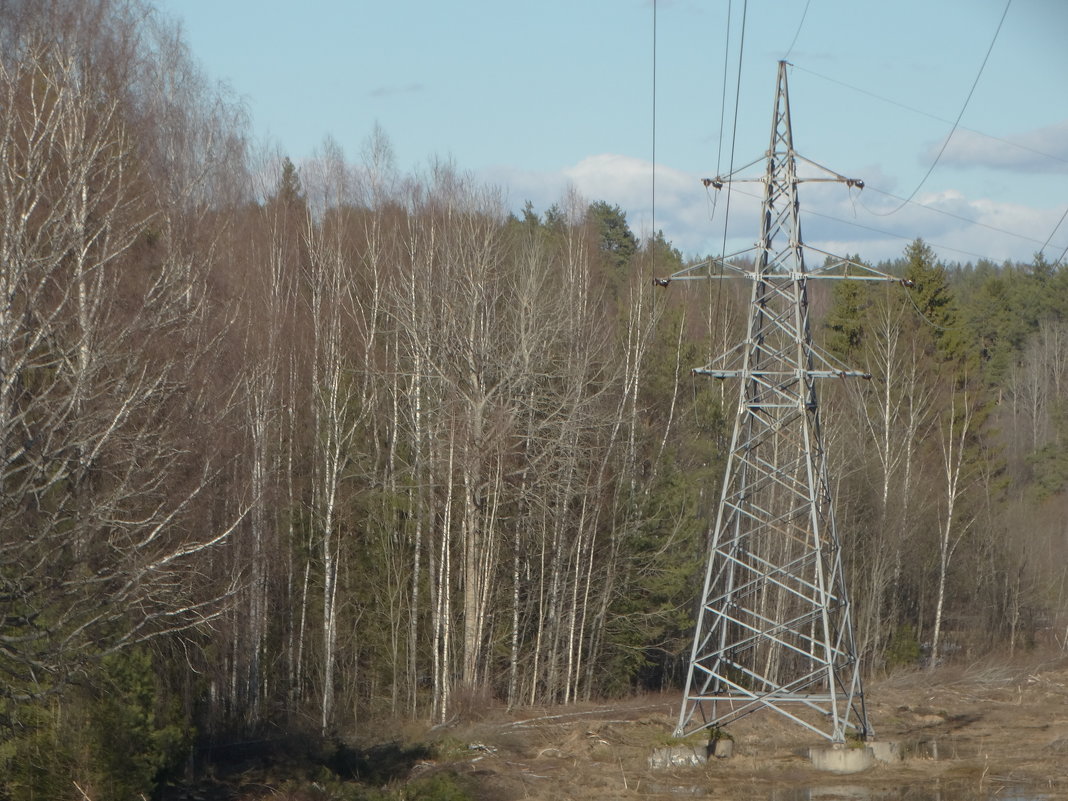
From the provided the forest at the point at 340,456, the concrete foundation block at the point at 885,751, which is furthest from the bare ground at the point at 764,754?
the forest at the point at 340,456

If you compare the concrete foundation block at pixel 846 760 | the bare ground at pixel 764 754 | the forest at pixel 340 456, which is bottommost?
the bare ground at pixel 764 754

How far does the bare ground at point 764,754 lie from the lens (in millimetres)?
14742

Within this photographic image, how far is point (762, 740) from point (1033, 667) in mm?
16198

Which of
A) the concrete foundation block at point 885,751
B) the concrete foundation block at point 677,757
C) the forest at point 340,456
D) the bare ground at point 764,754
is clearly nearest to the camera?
the forest at point 340,456

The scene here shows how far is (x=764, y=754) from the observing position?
17203 millimetres

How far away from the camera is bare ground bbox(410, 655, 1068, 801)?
1474 cm

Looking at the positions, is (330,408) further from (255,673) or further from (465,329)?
(255,673)

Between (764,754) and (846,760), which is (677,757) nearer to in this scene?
(764,754)

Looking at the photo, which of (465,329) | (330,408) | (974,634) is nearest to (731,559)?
(465,329)

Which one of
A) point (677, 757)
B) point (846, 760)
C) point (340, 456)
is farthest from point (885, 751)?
point (340, 456)

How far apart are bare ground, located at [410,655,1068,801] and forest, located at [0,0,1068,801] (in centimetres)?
374

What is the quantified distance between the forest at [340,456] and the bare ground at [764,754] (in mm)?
3744

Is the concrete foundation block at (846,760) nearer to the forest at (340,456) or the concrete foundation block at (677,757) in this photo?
the concrete foundation block at (677,757)

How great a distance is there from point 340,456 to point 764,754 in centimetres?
1288
